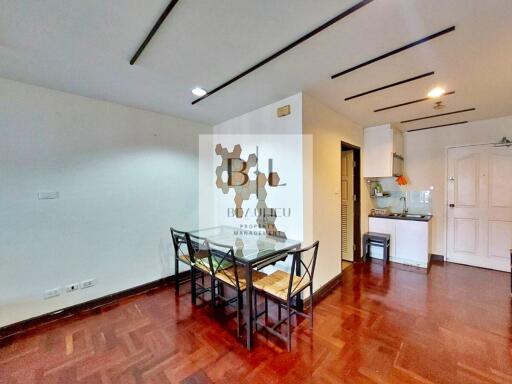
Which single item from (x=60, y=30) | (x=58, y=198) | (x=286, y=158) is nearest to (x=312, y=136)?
(x=286, y=158)

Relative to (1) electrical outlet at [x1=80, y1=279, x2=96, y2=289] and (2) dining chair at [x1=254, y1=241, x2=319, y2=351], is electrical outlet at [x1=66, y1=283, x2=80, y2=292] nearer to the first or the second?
(1) electrical outlet at [x1=80, y1=279, x2=96, y2=289]

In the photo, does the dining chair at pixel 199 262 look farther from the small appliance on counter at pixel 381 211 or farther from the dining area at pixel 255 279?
the small appliance on counter at pixel 381 211

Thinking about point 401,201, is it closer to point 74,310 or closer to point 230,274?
point 230,274

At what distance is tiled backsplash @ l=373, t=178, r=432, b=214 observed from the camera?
410 centimetres

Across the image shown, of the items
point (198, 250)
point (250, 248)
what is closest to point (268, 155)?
point (250, 248)

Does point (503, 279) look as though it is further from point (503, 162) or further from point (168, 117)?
point (168, 117)

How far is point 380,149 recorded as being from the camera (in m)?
3.77

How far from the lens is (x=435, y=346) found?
6.13 ft

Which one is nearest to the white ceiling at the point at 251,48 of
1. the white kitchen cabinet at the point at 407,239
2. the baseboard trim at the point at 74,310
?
the white kitchen cabinet at the point at 407,239

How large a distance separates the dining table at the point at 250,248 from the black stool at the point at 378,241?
6.87 feet

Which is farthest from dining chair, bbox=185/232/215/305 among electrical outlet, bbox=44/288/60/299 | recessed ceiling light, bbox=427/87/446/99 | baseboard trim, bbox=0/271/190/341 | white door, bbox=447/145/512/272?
white door, bbox=447/145/512/272

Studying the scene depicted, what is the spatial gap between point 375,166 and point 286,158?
2.05 meters

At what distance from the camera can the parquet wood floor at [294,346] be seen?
1621 mm

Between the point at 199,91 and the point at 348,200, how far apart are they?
2993mm
